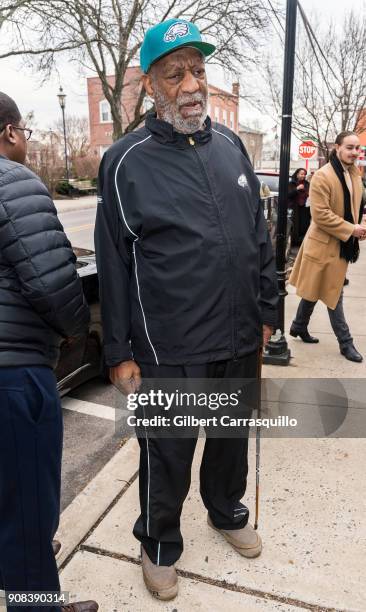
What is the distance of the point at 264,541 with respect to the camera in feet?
8.04

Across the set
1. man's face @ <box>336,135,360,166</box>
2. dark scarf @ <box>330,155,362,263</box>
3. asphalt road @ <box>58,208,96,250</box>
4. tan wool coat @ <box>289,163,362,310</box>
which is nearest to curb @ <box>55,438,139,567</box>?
tan wool coat @ <box>289,163,362,310</box>

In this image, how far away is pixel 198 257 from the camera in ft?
6.47

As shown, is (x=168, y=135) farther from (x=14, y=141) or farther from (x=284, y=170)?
(x=284, y=170)

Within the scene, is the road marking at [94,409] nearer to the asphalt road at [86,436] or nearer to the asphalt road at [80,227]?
the asphalt road at [86,436]

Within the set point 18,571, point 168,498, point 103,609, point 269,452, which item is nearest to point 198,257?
point 168,498

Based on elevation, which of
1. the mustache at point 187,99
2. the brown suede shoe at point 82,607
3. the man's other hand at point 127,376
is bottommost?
the brown suede shoe at point 82,607

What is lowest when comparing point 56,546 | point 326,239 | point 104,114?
point 56,546

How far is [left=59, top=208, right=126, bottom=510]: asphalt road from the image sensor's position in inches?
124

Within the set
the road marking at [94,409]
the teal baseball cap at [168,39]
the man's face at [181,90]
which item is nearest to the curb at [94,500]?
the road marking at [94,409]

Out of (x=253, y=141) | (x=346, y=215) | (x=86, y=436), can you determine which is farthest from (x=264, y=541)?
(x=253, y=141)

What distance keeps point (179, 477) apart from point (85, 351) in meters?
1.92

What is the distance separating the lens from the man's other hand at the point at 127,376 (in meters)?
2.08

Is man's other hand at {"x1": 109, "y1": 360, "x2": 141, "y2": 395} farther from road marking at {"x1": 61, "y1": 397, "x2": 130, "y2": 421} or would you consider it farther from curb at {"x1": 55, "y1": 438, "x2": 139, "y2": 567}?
road marking at {"x1": 61, "y1": 397, "x2": 130, "y2": 421}

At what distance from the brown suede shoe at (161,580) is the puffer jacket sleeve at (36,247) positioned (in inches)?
44.8
